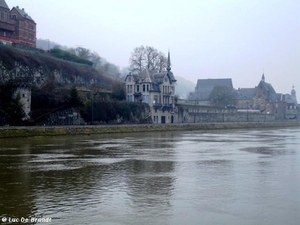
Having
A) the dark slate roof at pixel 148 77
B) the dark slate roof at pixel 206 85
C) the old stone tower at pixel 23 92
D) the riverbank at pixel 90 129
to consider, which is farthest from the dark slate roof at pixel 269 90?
the old stone tower at pixel 23 92

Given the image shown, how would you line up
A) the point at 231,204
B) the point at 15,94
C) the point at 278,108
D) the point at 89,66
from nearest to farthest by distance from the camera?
the point at 231,204 → the point at 15,94 → the point at 89,66 → the point at 278,108

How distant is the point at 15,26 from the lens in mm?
74438

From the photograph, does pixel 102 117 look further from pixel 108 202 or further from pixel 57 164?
pixel 108 202

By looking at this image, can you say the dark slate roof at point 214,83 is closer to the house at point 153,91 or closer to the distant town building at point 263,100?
the distant town building at point 263,100

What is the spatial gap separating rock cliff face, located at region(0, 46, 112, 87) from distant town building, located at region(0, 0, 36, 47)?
591cm

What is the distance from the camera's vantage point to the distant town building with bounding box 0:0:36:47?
7056 cm

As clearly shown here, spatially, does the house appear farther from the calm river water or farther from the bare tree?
the calm river water

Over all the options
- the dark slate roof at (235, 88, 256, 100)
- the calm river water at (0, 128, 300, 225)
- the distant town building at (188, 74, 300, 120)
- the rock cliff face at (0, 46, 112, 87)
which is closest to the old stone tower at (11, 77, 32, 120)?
the rock cliff face at (0, 46, 112, 87)

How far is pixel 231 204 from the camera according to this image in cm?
1374

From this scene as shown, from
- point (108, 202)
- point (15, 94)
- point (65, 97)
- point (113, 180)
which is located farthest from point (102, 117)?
point (108, 202)

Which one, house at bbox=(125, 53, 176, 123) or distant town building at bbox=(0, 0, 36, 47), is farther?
house at bbox=(125, 53, 176, 123)

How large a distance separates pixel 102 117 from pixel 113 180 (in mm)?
46440

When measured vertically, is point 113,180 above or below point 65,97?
below

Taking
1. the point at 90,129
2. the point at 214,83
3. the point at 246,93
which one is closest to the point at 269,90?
the point at 246,93
